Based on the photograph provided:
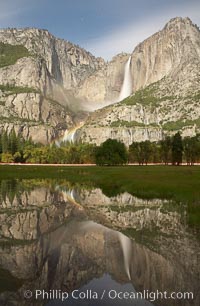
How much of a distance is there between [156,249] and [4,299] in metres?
9.56

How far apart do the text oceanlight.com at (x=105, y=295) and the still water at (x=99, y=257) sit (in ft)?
0.13

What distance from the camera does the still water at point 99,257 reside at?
15.1m

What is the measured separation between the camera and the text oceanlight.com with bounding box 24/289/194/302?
14.5 metres

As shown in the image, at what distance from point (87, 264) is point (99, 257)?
1641 mm

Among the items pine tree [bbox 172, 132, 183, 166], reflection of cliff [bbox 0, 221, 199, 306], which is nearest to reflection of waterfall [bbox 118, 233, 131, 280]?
reflection of cliff [bbox 0, 221, 199, 306]

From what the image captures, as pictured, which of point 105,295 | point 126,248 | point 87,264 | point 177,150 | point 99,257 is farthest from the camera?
point 177,150

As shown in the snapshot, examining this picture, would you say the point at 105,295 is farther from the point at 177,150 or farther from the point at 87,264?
the point at 177,150

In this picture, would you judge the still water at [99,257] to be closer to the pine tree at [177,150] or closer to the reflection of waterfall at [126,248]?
the reflection of waterfall at [126,248]

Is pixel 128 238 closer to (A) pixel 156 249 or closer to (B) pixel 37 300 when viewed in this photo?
(A) pixel 156 249

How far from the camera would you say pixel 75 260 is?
1944 cm

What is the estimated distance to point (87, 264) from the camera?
18922mm

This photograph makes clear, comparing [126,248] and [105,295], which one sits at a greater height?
[126,248]

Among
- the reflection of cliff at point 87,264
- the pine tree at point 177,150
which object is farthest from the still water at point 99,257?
the pine tree at point 177,150

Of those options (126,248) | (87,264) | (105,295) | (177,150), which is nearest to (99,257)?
(87,264)
